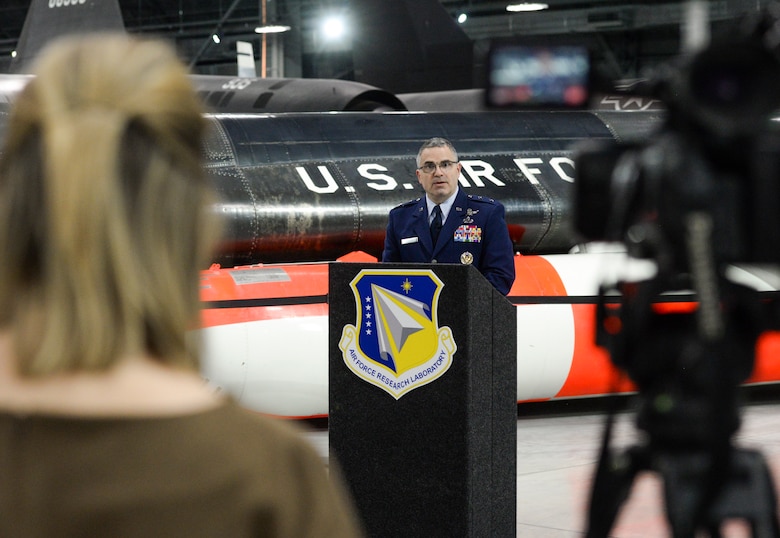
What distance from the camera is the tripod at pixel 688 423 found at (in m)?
1.47

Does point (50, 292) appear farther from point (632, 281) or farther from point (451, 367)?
point (451, 367)

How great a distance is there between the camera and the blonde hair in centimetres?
97

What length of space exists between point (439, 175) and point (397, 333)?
1436 mm

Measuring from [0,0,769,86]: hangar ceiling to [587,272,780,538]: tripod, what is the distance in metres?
27.8

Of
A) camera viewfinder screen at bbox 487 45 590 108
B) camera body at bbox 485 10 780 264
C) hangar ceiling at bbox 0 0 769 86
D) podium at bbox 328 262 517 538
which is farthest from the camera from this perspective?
hangar ceiling at bbox 0 0 769 86

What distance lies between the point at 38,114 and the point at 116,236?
0.46 feet

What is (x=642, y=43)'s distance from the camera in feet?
112

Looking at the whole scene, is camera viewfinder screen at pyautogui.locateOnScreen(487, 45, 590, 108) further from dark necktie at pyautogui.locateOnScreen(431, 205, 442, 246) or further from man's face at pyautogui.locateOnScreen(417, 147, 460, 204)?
dark necktie at pyautogui.locateOnScreen(431, 205, 442, 246)

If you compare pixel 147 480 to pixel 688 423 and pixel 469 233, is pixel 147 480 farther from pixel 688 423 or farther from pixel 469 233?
pixel 469 233


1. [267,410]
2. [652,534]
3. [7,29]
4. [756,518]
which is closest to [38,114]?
[756,518]

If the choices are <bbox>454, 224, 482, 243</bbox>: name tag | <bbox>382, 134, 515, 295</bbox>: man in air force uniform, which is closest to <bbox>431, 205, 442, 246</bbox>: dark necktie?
<bbox>382, 134, 515, 295</bbox>: man in air force uniform

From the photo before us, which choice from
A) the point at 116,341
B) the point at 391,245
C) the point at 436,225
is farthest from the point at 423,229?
the point at 116,341

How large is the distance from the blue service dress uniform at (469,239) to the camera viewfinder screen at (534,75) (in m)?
3.61

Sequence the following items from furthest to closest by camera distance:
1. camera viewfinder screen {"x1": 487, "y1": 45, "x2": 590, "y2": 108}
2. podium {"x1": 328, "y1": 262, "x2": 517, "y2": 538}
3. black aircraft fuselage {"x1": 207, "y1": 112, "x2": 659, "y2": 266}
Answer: black aircraft fuselage {"x1": 207, "y1": 112, "x2": 659, "y2": 266}
podium {"x1": 328, "y1": 262, "x2": 517, "y2": 538}
camera viewfinder screen {"x1": 487, "y1": 45, "x2": 590, "y2": 108}
